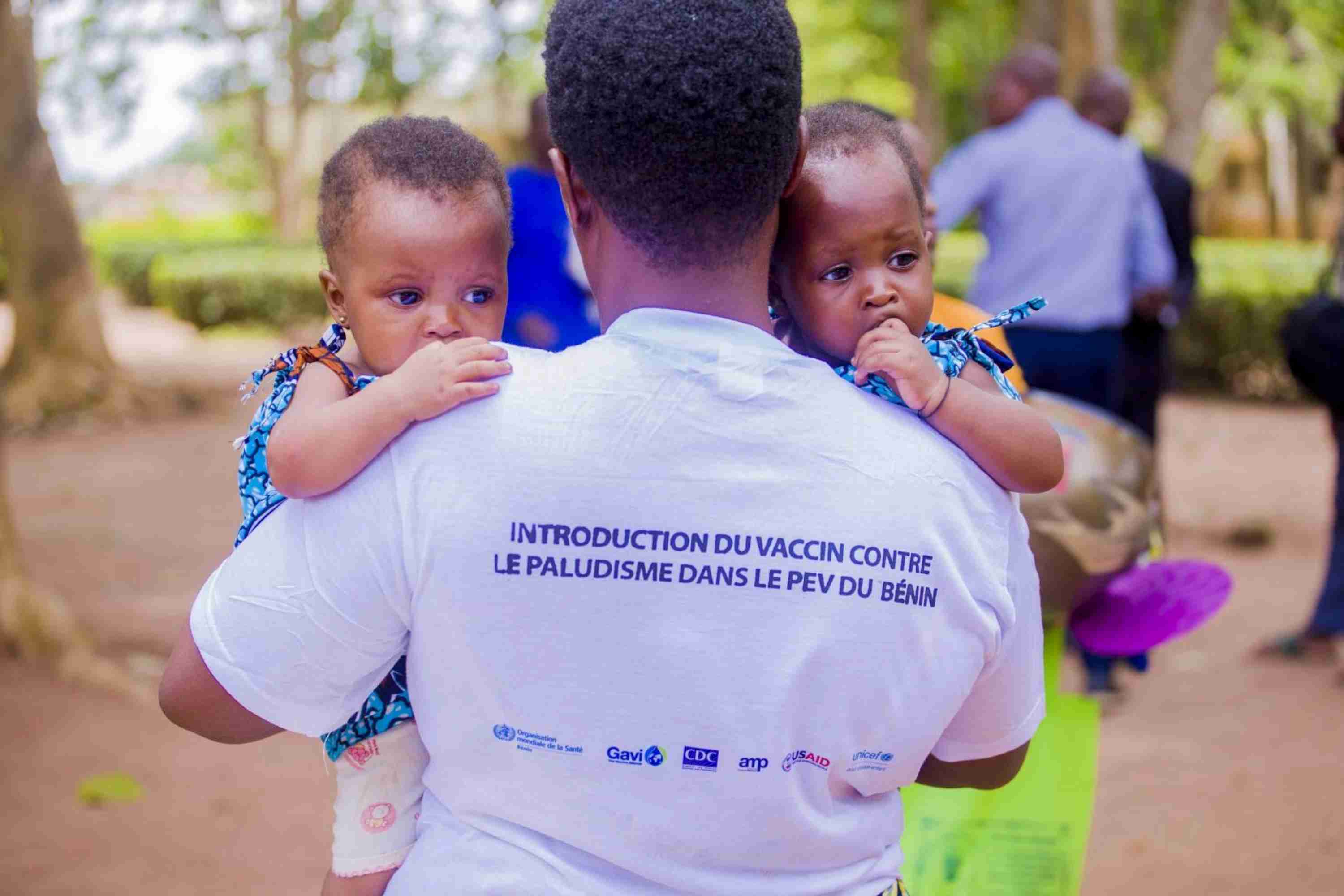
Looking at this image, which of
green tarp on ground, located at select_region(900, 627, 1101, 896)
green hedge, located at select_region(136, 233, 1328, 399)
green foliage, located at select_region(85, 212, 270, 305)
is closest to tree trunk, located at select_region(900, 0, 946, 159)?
green hedge, located at select_region(136, 233, 1328, 399)

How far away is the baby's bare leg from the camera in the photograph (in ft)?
5.54

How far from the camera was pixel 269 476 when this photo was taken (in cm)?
152

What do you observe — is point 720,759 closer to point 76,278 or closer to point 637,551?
point 637,551

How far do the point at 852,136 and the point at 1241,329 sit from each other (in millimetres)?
11435

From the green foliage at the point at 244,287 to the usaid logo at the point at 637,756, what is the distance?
625 inches

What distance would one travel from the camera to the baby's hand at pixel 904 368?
139 cm

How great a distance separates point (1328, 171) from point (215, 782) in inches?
956

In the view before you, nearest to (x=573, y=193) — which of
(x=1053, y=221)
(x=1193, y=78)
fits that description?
(x=1053, y=221)

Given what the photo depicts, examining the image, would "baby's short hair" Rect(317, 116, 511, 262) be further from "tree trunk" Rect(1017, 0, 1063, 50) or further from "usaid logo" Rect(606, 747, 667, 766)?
"tree trunk" Rect(1017, 0, 1063, 50)

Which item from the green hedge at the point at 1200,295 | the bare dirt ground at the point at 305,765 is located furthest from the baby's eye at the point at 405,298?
the green hedge at the point at 1200,295

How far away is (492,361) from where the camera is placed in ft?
4.38

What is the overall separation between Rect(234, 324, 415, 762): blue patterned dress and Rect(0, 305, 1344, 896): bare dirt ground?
243 cm

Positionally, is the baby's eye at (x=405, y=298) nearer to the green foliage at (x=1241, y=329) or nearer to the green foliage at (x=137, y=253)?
the green foliage at (x=1241, y=329)

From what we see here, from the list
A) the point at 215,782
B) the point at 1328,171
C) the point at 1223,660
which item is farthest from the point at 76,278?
the point at 1328,171
